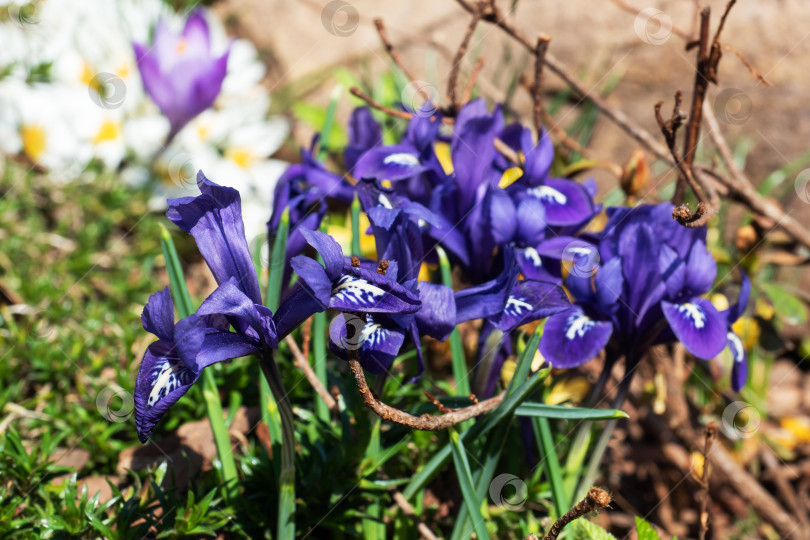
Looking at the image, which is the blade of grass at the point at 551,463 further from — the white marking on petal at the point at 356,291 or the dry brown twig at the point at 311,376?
the white marking on petal at the point at 356,291

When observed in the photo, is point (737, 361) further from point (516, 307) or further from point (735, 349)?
point (516, 307)

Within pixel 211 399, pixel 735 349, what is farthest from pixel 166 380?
pixel 735 349

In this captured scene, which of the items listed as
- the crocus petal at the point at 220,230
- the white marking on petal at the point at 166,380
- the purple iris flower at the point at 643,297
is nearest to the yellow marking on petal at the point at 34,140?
the crocus petal at the point at 220,230

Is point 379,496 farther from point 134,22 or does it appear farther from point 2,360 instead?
point 134,22

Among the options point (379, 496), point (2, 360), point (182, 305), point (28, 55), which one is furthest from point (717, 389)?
point (28, 55)

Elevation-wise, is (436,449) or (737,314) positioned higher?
(737,314)

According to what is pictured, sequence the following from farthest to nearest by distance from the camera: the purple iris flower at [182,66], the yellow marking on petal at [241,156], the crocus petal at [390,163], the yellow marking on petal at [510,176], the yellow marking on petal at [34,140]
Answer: the yellow marking on petal at [241,156] → the yellow marking on petal at [34,140] → the purple iris flower at [182,66] → the yellow marking on petal at [510,176] → the crocus petal at [390,163]
